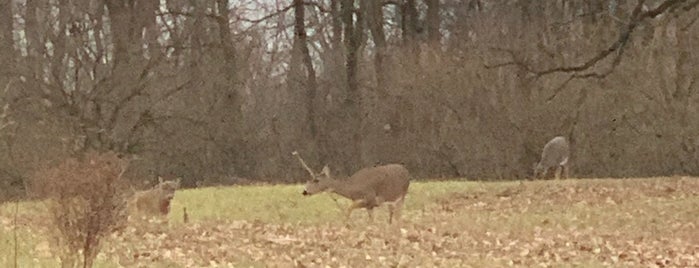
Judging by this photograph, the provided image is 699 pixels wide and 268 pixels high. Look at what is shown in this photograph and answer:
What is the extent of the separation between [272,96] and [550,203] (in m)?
20.9

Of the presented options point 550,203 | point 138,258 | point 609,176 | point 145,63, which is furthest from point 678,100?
point 138,258

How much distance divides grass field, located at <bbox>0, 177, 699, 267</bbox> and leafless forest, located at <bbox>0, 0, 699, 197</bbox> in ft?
17.1

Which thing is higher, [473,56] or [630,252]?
[473,56]

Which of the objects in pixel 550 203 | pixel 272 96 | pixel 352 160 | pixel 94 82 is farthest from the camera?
pixel 272 96

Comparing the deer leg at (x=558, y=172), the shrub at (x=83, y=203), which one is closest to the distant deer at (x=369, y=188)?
the shrub at (x=83, y=203)

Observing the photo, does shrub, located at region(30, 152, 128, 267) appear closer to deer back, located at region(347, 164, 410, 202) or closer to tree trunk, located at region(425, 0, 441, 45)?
deer back, located at region(347, 164, 410, 202)

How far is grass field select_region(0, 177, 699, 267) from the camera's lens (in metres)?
15.7

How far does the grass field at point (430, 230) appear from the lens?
617 inches

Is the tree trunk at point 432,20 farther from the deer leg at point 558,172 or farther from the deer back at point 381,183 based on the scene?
the deer back at point 381,183

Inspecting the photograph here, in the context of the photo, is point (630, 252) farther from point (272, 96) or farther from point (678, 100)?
point (272, 96)

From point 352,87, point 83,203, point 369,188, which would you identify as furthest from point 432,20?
point 83,203

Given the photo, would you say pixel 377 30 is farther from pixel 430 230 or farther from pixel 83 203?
pixel 83 203

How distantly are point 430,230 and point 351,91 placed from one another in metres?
23.5

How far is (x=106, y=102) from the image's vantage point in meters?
38.5
